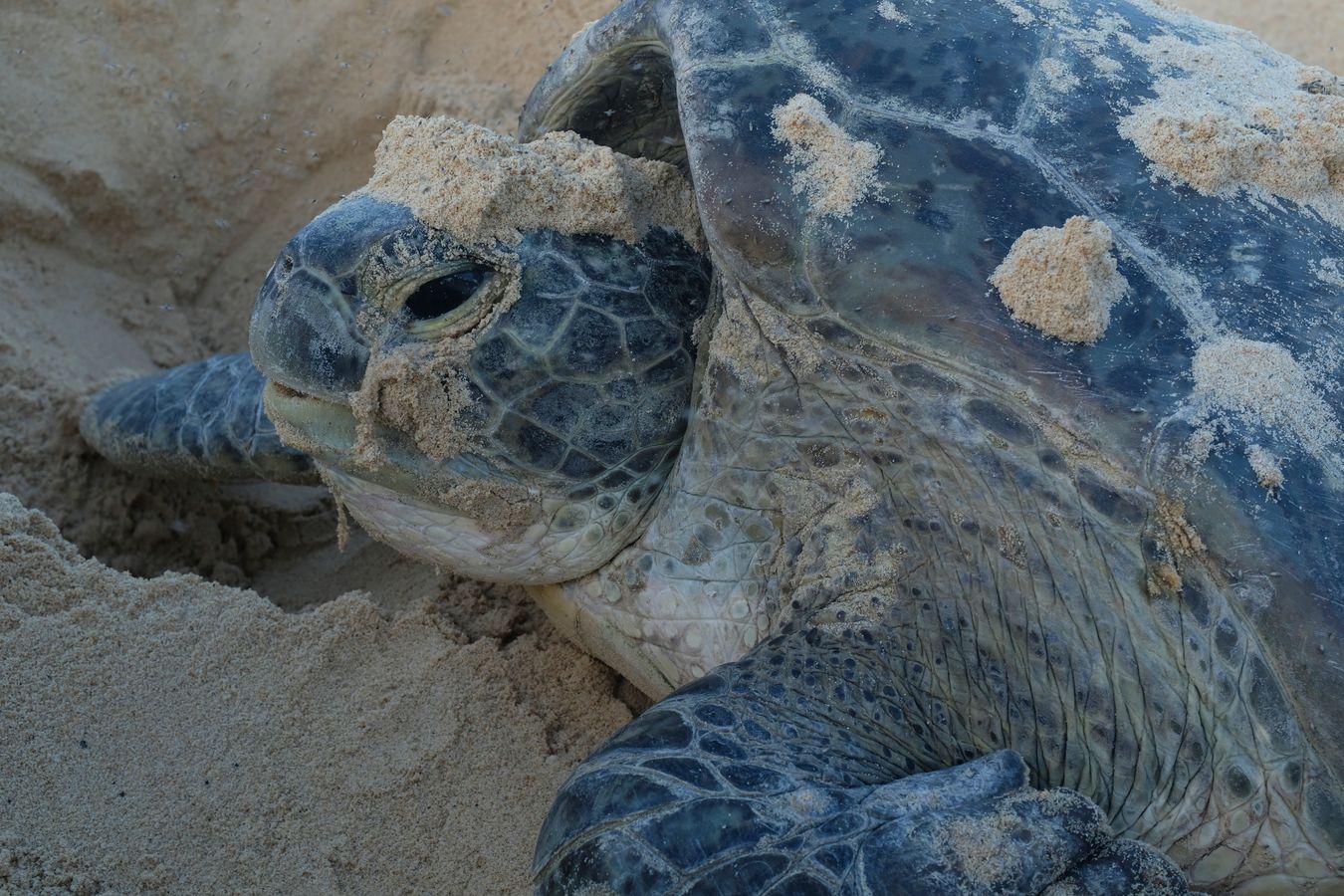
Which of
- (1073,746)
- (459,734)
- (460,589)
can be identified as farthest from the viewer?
(460,589)

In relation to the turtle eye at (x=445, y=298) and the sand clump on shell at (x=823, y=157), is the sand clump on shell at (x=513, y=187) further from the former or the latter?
the sand clump on shell at (x=823, y=157)

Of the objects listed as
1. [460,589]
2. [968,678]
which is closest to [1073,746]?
[968,678]

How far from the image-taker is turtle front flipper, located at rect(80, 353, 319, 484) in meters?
2.62

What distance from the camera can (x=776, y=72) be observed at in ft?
6.14

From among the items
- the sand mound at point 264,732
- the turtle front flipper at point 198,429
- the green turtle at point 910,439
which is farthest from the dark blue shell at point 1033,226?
the turtle front flipper at point 198,429

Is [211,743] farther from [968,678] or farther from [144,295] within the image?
[144,295]

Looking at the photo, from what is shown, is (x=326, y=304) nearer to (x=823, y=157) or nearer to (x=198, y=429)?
(x=823, y=157)

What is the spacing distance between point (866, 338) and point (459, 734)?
96 cm

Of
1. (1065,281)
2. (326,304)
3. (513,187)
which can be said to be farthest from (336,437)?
(1065,281)

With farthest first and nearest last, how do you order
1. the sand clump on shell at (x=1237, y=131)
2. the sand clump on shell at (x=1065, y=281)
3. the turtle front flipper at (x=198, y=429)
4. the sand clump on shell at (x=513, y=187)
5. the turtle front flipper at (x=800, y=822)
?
the turtle front flipper at (x=198, y=429) → the sand clump on shell at (x=513, y=187) → the sand clump on shell at (x=1237, y=131) → the sand clump on shell at (x=1065, y=281) → the turtle front flipper at (x=800, y=822)

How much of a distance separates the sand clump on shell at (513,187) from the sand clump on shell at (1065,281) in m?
0.61

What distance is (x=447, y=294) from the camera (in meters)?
1.84

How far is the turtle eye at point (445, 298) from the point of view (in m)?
1.82

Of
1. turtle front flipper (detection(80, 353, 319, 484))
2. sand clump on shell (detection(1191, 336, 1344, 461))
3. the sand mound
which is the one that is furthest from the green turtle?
turtle front flipper (detection(80, 353, 319, 484))
